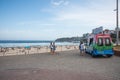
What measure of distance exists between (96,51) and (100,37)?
4.68 ft

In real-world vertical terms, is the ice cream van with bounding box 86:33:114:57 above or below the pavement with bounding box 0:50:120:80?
above

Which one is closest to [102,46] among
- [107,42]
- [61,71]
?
[107,42]

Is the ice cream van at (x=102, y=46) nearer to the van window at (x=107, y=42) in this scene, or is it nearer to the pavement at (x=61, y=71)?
the van window at (x=107, y=42)

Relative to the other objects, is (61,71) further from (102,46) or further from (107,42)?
(107,42)

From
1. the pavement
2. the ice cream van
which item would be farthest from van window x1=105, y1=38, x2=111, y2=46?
the pavement

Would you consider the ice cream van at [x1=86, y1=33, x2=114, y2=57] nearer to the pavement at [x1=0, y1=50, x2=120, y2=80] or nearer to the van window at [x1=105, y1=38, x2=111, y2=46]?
the van window at [x1=105, y1=38, x2=111, y2=46]

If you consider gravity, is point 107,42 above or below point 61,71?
above

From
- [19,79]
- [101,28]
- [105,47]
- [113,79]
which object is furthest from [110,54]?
[19,79]

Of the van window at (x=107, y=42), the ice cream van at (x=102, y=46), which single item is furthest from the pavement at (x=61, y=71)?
the van window at (x=107, y=42)

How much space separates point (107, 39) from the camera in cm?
2050

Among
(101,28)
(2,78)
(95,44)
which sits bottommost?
(2,78)

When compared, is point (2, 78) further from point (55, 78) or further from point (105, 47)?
point (105, 47)

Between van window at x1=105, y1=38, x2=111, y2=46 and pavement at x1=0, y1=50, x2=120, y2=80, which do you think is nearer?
pavement at x1=0, y1=50, x2=120, y2=80

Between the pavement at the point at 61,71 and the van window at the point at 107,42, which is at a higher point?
the van window at the point at 107,42
